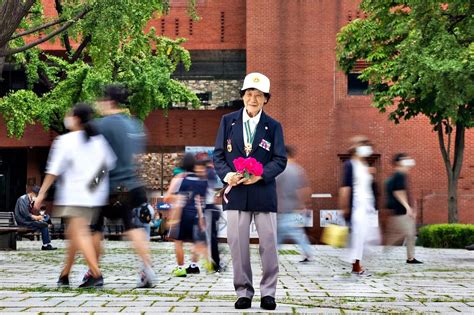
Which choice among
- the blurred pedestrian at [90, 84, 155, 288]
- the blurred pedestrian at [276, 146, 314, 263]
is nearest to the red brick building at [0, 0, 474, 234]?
the blurred pedestrian at [276, 146, 314, 263]

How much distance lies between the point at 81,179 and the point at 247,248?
2.26m

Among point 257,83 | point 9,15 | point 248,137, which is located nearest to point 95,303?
point 248,137

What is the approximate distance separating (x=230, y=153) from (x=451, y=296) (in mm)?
3104

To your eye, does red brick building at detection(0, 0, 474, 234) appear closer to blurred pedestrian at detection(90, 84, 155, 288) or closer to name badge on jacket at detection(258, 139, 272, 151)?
blurred pedestrian at detection(90, 84, 155, 288)

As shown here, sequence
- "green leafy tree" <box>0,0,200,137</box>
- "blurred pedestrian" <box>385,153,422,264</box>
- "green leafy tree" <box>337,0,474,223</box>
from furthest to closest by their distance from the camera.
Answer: "green leafy tree" <box>0,0,200,137</box> → "green leafy tree" <box>337,0,474,223</box> → "blurred pedestrian" <box>385,153,422,264</box>

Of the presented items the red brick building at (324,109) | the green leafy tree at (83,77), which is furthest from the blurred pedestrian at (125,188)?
the red brick building at (324,109)

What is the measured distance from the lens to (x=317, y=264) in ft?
46.0

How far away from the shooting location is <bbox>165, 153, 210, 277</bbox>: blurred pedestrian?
36.8ft

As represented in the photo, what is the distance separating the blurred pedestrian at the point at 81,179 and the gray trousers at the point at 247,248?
1989 millimetres

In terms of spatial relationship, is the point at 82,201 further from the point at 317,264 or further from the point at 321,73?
the point at 321,73

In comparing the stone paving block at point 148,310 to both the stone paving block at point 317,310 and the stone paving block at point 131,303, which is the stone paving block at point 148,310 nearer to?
the stone paving block at point 131,303

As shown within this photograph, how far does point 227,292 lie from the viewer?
27.0ft

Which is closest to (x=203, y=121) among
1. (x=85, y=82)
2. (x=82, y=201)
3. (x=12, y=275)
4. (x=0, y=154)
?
(x=85, y=82)

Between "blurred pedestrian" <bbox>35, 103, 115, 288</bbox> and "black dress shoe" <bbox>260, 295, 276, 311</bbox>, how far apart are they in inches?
87.6
